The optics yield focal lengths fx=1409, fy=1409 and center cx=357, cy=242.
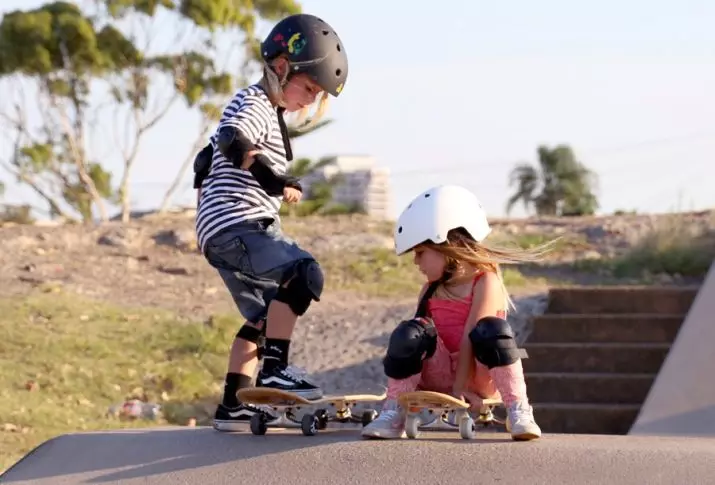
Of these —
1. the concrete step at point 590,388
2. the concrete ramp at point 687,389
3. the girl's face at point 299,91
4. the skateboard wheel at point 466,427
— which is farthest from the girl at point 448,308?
the concrete step at point 590,388

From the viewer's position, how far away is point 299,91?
5.79 m

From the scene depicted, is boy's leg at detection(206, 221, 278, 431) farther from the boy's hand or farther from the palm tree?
the palm tree

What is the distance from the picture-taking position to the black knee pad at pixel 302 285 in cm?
546

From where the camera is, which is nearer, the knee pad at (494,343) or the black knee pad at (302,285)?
the knee pad at (494,343)

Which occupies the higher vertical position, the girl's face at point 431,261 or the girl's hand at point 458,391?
the girl's face at point 431,261

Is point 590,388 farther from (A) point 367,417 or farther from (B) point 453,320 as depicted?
(B) point 453,320

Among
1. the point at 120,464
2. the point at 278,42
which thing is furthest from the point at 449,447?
the point at 278,42

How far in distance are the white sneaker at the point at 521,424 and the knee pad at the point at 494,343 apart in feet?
0.54

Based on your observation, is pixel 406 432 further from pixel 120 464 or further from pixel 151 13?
pixel 151 13

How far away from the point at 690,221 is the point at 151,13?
11.1 m

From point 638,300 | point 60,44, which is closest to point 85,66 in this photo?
point 60,44

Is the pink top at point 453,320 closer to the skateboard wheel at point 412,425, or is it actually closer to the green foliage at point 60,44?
the skateboard wheel at point 412,425

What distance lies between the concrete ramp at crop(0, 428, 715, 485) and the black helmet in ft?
4.71

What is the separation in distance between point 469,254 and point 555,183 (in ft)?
75.4
